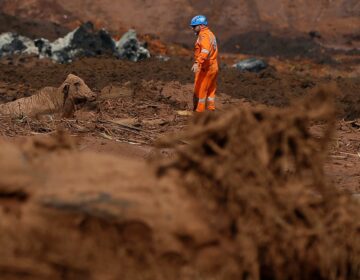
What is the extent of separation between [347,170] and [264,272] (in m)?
5.69

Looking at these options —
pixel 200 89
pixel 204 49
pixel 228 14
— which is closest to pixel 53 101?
pixel 200 89

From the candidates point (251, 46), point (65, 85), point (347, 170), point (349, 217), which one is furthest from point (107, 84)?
point (251, 46)

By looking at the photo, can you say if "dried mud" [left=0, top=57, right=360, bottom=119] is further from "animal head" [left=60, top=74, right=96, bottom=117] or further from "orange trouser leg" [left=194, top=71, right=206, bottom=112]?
"orange trouser leg" [left=194, top=71, right=206, bottom=112]

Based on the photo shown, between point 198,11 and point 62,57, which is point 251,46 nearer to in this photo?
point 198,11

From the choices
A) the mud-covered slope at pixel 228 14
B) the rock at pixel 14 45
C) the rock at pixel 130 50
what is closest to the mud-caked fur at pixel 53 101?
the rock at pixel 130 50

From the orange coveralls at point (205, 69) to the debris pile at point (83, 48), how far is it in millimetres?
9752

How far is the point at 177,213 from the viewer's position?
450 centimetres

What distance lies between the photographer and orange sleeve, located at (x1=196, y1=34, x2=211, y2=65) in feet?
40.8

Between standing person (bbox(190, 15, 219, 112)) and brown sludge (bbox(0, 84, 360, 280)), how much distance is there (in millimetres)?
7643

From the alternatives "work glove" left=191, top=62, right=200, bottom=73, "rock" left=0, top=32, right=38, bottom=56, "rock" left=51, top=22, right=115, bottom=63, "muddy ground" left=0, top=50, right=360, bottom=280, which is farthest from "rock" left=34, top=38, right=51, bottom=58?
"muddy ground" left=0, top=50, right=360, bottom=280

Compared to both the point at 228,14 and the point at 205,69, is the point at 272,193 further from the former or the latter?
the point at 228,14

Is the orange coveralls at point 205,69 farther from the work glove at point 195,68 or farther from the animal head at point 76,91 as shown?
the animal head at point 76,91

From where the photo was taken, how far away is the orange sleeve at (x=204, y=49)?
1244cm

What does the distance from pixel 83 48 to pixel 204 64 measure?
10.7 metres
